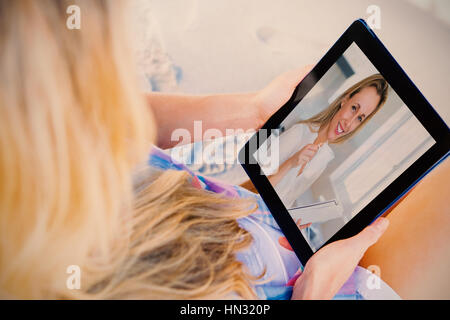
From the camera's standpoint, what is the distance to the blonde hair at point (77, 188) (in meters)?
0.56

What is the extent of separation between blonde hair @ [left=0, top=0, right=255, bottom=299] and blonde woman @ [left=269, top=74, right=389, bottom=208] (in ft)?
0.52

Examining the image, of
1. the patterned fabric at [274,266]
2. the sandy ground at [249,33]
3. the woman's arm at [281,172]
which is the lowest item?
the patterned fabric at [274,266]

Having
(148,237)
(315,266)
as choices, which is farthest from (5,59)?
(315,266)

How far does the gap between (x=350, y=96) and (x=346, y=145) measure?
0.27 feet

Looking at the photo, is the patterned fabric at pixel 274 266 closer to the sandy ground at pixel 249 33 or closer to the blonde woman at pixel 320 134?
the blonde woman at pixel 320 134

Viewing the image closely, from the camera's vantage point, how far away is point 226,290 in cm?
60

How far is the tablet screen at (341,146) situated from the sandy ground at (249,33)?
278 millimetres

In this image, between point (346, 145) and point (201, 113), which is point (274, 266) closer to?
point (346, 145)

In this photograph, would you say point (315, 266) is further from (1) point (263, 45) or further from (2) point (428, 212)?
(1) point (263, 45)

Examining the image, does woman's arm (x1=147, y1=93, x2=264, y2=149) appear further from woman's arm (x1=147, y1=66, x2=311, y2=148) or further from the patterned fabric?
the patterned fabric

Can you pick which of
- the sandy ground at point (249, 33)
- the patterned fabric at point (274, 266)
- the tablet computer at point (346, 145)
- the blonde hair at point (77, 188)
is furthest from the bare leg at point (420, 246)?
the sandy ground at point (249, 33)

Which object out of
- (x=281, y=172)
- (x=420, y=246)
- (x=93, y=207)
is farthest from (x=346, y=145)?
(x=93, y=207)

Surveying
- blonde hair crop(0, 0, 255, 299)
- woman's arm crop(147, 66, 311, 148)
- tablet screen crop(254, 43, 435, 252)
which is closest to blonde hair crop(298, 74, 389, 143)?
tablet screen crop(254, 43, 435, 252)
